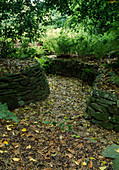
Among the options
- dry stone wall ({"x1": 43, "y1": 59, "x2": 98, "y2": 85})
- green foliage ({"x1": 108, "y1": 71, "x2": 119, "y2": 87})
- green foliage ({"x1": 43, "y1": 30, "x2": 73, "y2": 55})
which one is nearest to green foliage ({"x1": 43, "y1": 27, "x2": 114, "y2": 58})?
green foliage ({"x1": 43, "y1": 30, "x2": 73, "y2": 55})

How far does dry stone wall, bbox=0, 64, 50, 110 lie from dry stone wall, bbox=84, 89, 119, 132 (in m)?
1.37

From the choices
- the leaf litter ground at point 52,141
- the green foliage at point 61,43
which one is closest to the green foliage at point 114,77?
the leaf litter ground at point 52,141

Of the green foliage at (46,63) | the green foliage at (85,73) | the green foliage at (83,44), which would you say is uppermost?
the green foliage at (83,44)

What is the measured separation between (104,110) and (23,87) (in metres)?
1.91

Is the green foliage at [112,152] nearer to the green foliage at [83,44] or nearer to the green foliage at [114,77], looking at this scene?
the green foliage at [114,77]

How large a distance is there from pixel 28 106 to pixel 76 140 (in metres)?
1.45

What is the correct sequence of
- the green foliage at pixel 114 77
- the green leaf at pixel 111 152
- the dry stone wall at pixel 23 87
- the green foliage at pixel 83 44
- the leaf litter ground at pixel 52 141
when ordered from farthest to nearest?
the green foliage at pixel 83 44 → the green foliage at pixel 114 77 → the dry stone wall at pixel 23 87 → the green leaf at pixel 111 152 → the leaf litter ground at pixel 52 141

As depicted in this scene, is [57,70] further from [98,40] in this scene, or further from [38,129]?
[38,129]

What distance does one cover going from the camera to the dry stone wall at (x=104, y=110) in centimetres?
296

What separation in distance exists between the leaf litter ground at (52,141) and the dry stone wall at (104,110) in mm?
139

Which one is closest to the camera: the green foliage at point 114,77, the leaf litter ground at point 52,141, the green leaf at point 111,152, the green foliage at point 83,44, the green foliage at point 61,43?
the leaf litter ground at point 52,141

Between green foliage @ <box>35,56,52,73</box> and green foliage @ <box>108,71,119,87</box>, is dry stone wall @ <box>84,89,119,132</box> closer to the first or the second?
green foliage @ <box>108,71,119,87</box>

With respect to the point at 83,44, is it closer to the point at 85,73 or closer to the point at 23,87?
the point at 85,73

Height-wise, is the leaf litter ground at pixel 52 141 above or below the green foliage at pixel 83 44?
below
